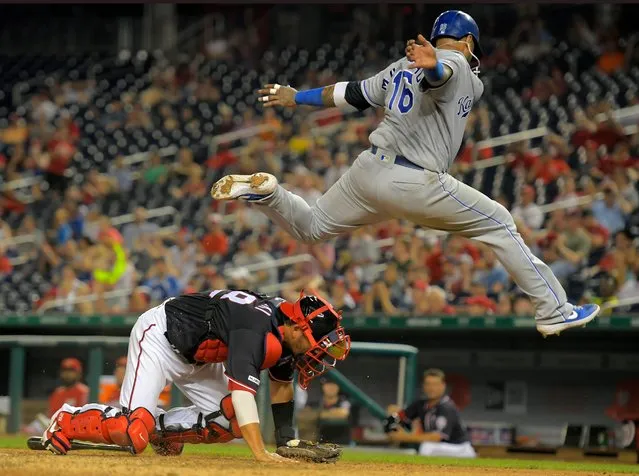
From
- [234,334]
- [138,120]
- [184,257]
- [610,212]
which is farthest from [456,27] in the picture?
[138,120]

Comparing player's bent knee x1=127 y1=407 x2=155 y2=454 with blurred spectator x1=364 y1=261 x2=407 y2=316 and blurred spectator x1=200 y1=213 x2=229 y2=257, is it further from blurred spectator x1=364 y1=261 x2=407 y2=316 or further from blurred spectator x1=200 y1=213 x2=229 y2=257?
blurred spectator x1=200 y1=213 x2=229 y2=257

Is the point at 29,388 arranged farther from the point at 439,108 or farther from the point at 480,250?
the point at 439,108

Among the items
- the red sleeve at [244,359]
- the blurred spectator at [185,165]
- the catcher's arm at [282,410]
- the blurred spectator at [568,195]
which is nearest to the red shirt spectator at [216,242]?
the blurred spectator at [185,165]

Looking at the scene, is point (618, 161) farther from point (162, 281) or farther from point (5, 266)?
point (5, 266)

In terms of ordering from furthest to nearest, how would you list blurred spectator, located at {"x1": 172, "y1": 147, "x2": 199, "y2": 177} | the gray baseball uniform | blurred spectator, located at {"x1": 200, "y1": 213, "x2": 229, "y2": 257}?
1. blurred spectator, located at {"x1": 172, "y1": 147, "x2": 199, "y2": 177}
2. blurred spectator, located at {"x1": 200, "y1": 213, "x2": 229, "y2": 257}
3. the gray baseball uniform

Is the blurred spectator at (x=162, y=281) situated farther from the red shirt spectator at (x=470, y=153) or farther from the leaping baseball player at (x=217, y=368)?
the leaping baseball player at (x=217, y=368)

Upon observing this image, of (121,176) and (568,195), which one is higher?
(121,176)

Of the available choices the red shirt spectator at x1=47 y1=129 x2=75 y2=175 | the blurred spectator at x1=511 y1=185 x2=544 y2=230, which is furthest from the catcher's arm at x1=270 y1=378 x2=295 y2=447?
the red shirt spectator at x1=47 y1=129 x2=75 y2=175
